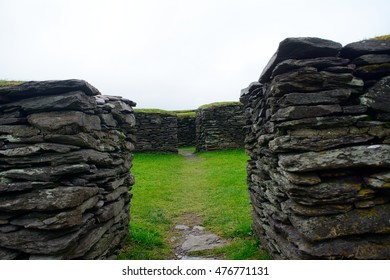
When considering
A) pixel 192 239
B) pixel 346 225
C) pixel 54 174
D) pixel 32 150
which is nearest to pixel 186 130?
pixel 192 239

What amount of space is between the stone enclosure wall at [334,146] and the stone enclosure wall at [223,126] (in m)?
17.0

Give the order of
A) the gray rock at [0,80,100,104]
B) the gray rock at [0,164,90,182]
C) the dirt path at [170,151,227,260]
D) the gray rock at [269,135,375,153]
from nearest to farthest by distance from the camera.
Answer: the gray rock at [269,135,375,153], the gray rock at [0,164,90,182], the gray rock at [0,80,100,104], the dirt path at [170,151,227,260]

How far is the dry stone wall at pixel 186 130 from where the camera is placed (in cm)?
2786

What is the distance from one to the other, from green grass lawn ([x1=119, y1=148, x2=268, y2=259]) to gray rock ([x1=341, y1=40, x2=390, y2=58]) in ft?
13.4

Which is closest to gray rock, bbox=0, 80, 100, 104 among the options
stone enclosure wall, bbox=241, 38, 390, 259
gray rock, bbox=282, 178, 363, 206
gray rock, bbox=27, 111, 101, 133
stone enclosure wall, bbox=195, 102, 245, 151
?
gray rock, bbox=27, 111, 101, 133

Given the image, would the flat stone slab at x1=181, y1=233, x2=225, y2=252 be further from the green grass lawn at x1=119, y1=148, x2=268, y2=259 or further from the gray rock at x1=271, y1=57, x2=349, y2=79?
the gray rock at x1=271, y1=57, x2=349, y2=79

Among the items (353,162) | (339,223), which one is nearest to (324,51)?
(353,162)

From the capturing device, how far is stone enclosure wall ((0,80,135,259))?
3.86 meters

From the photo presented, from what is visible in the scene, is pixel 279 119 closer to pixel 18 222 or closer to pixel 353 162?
pixel 353 162

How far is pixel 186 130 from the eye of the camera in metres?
28.2

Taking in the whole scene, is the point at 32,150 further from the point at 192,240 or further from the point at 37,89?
the point at 192,240

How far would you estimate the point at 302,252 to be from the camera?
3.61 meters

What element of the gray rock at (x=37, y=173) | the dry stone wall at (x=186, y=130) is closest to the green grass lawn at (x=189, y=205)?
the gray rock at (x=37, y=173)

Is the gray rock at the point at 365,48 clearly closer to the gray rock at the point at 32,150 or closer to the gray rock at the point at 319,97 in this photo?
the gray rock at the point at 319,97
